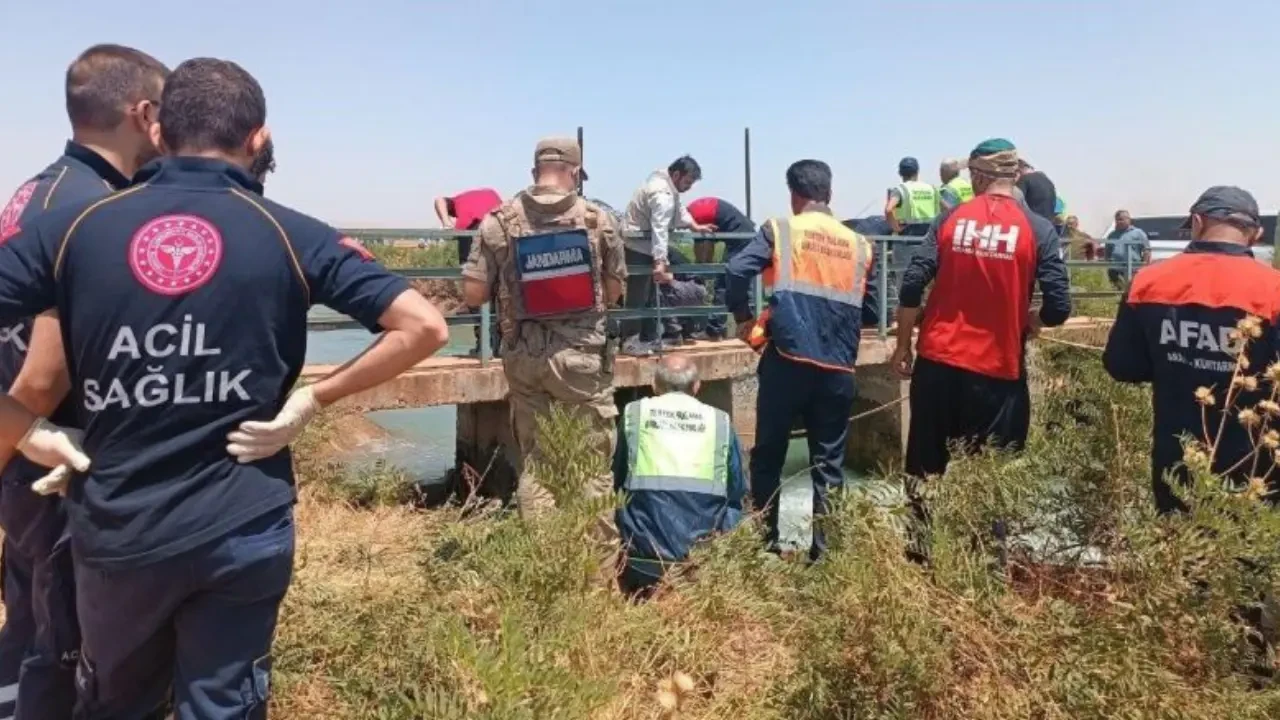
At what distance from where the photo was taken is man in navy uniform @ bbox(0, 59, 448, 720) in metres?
1.88

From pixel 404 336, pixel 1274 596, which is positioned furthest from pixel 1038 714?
pixel 404 336

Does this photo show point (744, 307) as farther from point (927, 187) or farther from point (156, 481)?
point (927, 187)

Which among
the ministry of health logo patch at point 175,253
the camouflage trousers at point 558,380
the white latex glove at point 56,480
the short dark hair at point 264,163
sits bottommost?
the camouflage trousers at point 558,380

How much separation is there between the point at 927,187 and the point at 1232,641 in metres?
7.45

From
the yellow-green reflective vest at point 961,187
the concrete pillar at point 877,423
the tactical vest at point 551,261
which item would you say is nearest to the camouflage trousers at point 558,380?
the tactical vest at point 551,261

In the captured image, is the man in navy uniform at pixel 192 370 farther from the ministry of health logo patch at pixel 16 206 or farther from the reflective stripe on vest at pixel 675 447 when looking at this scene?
the reflective stripe on vest at pixel 675 447

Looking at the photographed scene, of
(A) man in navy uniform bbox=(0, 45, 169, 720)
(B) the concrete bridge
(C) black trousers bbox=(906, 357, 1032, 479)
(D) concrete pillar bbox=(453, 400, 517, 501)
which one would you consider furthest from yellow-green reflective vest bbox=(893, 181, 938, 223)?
(A) man in navy uniform bbox=(0, 45, 169, 720)

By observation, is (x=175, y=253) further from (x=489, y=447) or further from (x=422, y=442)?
(x=422, y=442)

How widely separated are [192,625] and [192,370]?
0.53 m

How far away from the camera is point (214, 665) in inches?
78.7

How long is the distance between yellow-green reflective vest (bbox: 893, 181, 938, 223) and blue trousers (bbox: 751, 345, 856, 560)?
508cm

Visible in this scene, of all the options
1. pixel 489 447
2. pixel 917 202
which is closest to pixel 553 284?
pixel 489 447

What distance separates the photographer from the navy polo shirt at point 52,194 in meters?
2.33

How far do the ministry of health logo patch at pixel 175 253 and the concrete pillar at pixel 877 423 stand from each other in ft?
27.8
